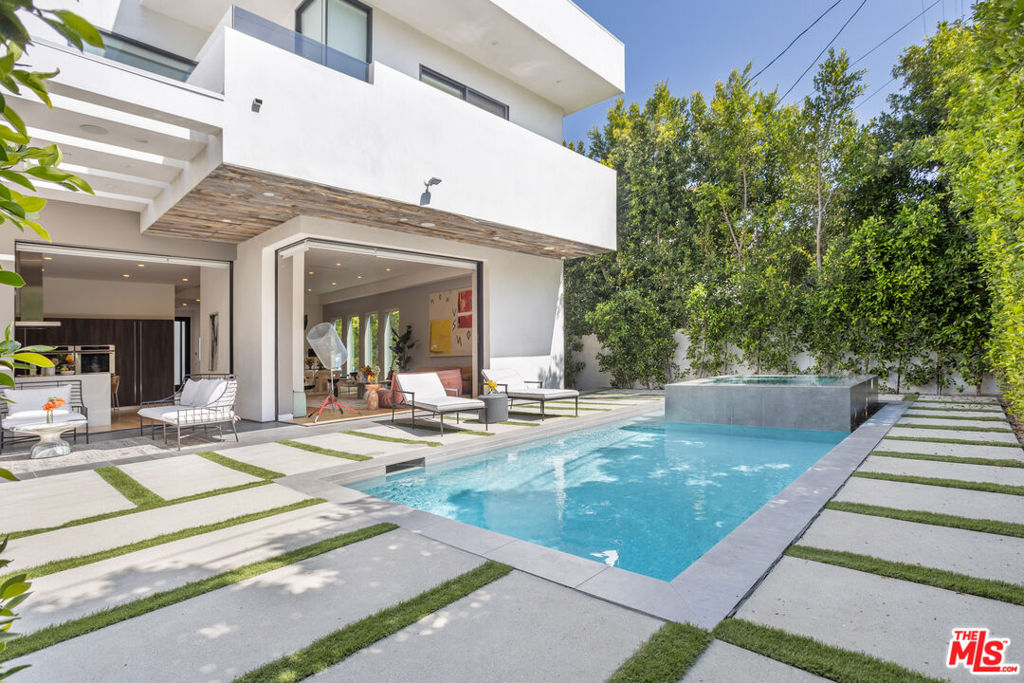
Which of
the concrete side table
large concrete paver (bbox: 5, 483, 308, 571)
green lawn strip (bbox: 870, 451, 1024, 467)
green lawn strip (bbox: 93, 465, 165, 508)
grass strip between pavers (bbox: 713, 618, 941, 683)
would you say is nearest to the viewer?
grass strip between pavers (bbox: 713, 618, 941, 683)

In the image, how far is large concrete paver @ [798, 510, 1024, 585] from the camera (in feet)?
9.29

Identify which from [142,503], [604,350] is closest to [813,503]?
[142,503]

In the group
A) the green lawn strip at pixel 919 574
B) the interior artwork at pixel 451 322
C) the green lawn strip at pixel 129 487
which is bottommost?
the green lawn strip at pixel 129 487

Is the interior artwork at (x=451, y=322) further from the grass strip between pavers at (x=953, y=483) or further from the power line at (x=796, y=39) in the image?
the grass strip between pavers at (x=953, y=483)

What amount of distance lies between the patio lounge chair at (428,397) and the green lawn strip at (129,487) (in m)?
3.41

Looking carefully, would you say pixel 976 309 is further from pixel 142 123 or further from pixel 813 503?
pixel 142 123

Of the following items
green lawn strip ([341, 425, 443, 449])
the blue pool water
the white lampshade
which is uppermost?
the white lampshade

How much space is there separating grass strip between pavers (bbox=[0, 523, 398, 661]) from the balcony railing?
579cm

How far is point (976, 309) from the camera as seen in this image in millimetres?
9602

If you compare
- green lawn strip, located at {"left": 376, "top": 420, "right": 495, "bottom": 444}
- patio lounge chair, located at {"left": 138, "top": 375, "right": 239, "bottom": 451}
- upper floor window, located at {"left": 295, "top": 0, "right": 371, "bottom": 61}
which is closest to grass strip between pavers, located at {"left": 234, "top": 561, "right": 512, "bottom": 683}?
green lawn strip, located at {"left": 376, "top": 420, "right": 495, "bottom": 444}

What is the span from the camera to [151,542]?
11.2 feet

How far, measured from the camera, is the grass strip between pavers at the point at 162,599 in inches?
89.7

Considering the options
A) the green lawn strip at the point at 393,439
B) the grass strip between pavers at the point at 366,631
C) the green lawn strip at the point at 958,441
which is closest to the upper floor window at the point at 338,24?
the green lawn strip at the point at 393,439

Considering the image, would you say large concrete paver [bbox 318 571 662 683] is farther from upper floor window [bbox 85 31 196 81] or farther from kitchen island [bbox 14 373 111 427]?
kitchen island [bbox 14 373 111 427]
